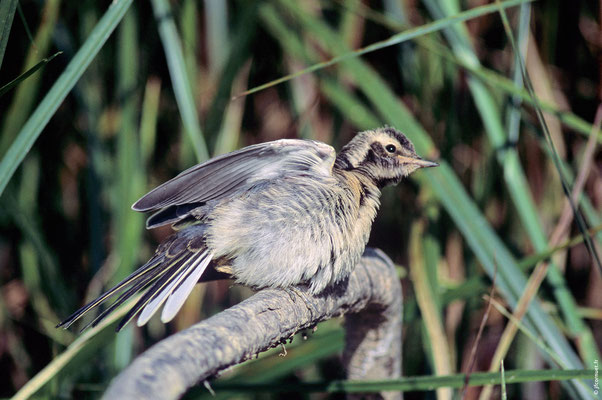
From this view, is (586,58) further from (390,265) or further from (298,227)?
(298,227)

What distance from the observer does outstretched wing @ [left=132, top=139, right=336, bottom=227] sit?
2.00m

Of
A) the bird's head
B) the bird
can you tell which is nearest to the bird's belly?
the bird

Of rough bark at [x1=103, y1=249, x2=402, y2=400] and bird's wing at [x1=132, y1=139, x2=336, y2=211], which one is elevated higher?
bird's wing at [x1=132, y1=139, x2=336, y2=211]

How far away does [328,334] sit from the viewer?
91.7 inches

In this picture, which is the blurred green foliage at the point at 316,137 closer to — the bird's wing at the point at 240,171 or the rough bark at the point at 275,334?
the rough bark at the point at 275,334

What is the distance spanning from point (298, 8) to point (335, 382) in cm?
156

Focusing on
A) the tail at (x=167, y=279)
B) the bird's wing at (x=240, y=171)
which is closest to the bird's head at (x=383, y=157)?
the bird's wing at (x=240, y=171)

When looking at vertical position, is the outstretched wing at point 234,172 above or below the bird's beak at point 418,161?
above

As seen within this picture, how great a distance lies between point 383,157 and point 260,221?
0.64 meters

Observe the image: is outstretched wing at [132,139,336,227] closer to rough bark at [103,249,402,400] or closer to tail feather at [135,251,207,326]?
tail feather at [135,251,207,326]

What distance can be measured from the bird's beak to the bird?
27mm

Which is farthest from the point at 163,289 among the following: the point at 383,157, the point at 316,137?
the point at 316,137

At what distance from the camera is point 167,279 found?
6.19ft

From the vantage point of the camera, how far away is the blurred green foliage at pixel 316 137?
244 cm
